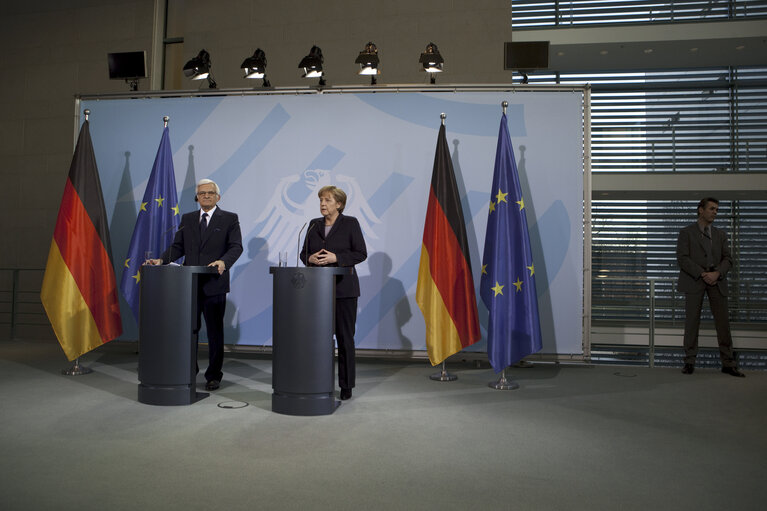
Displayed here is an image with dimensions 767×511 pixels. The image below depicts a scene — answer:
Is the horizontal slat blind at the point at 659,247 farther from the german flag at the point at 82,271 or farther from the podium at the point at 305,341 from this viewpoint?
the german flag at the point at 82,271

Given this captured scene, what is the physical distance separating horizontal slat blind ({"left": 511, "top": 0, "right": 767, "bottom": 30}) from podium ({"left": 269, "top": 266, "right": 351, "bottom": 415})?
703cm

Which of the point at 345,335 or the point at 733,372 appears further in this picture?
the point at 733,372

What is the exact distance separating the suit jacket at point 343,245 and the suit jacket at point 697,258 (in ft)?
9.99

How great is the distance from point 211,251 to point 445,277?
1.82 metres

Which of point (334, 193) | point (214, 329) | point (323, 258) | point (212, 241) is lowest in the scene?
point (214, 329)

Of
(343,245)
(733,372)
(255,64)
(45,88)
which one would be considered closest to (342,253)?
(343,245)

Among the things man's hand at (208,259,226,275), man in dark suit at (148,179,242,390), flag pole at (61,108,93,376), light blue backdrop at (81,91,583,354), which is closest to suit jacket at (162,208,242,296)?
man in dark suit at (148,179,242,390)

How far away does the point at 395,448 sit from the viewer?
109 inches

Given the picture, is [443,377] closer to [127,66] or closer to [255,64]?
[255,64]

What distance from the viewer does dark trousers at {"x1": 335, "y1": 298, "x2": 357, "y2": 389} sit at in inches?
148

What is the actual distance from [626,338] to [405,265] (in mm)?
5251

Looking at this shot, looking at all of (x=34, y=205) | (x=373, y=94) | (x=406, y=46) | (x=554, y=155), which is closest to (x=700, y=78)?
(x=406, y=46)

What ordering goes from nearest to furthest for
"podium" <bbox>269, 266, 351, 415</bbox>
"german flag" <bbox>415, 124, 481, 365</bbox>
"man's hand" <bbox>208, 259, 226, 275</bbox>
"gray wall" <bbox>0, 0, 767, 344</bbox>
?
1. "podium" <bbox>269, 266, 351, 415</bbox>
2. "man's hand" <bbox>208, 259, 226, 275</bbox>
3. "german flag" <bbox>415, 124, 481, 365</bbox>
4. "gray wall" <bbox>0, 0, 767, 344</bbox>

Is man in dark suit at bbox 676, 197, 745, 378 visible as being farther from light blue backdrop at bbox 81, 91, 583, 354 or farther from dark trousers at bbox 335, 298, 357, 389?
dark trousers at bbox 335, 298, 357, 389
